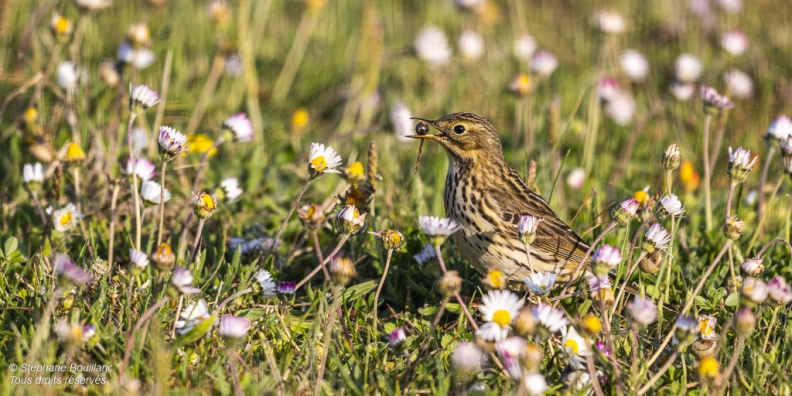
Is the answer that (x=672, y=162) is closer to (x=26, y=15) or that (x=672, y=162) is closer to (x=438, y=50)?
(x=438, y=50)

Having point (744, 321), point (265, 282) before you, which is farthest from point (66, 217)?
point (744, 321)

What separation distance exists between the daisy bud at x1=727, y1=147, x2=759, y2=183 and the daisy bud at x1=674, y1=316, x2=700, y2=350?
988mm

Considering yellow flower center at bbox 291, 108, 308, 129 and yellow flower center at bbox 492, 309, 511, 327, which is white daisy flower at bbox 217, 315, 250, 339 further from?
yellow flower center at bbox 291, 108, 308, 129

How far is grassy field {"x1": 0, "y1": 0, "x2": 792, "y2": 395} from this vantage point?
165 inches

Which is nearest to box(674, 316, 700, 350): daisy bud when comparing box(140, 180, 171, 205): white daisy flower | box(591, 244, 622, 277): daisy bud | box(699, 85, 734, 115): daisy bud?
box(591, 244, 622, 277): daisy bud

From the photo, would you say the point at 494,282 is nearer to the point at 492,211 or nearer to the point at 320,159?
the point at 320,159

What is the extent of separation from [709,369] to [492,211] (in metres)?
1.64

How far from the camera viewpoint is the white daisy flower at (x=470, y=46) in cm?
858

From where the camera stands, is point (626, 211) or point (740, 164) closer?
point (626, 211)

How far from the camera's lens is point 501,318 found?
Result: 411 centimetres

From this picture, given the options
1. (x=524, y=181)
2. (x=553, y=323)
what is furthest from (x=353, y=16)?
(x=553, y=323)

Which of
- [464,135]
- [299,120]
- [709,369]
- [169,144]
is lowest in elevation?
[299,120]

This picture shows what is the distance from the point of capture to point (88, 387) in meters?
4.00

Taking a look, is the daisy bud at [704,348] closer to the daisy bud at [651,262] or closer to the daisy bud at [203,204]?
the daisy bud at [651,262]
